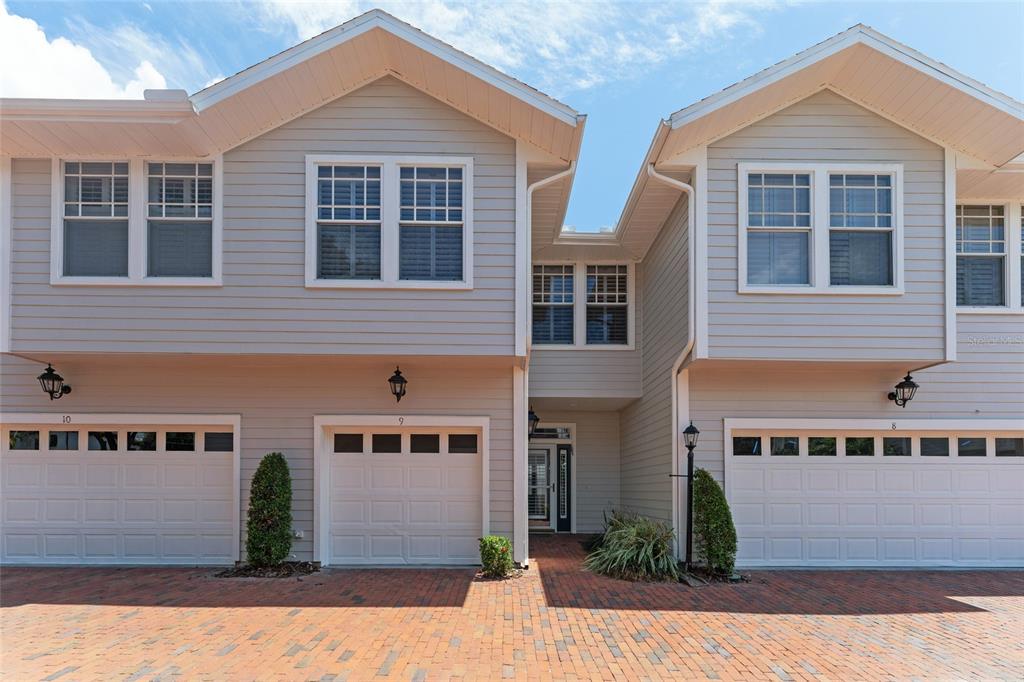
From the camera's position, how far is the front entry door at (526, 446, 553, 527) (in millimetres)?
14523

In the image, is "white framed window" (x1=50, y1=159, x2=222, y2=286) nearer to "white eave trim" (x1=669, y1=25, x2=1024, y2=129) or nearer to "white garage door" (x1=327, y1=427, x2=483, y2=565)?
"white garage door" (x1=327, y1=427, x2=483, y2=565)

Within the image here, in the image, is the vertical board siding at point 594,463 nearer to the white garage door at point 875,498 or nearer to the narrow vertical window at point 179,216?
the white garage door at point 875,498

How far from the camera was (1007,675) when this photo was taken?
5910 mm

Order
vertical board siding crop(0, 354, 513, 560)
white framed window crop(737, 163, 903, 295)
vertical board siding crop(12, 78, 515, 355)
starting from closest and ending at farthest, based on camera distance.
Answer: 1. vertical board siding crop(12, 78, 515, 355)
2. white framed window crop(737, 163, 903, 295)
3. vertical board siding crop(0, 354, 513, 560)

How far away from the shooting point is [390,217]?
9281 millimetres

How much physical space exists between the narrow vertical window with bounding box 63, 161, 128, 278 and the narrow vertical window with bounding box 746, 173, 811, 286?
820cm

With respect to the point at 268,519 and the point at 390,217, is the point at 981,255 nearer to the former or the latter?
the point at 390,217

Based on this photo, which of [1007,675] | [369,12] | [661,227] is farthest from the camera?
[661,227]

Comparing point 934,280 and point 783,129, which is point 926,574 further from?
Answer: point 783,129

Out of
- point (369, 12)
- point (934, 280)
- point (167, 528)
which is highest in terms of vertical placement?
point (369, 12)

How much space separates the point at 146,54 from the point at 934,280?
11.2 metres

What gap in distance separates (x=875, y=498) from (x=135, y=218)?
10782 mm

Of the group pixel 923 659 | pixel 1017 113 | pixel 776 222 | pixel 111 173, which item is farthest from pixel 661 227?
pixel 111 173

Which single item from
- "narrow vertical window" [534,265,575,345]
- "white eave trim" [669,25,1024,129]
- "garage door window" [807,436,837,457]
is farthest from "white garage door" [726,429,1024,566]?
"white eave trim" [669,25,1024,129]
